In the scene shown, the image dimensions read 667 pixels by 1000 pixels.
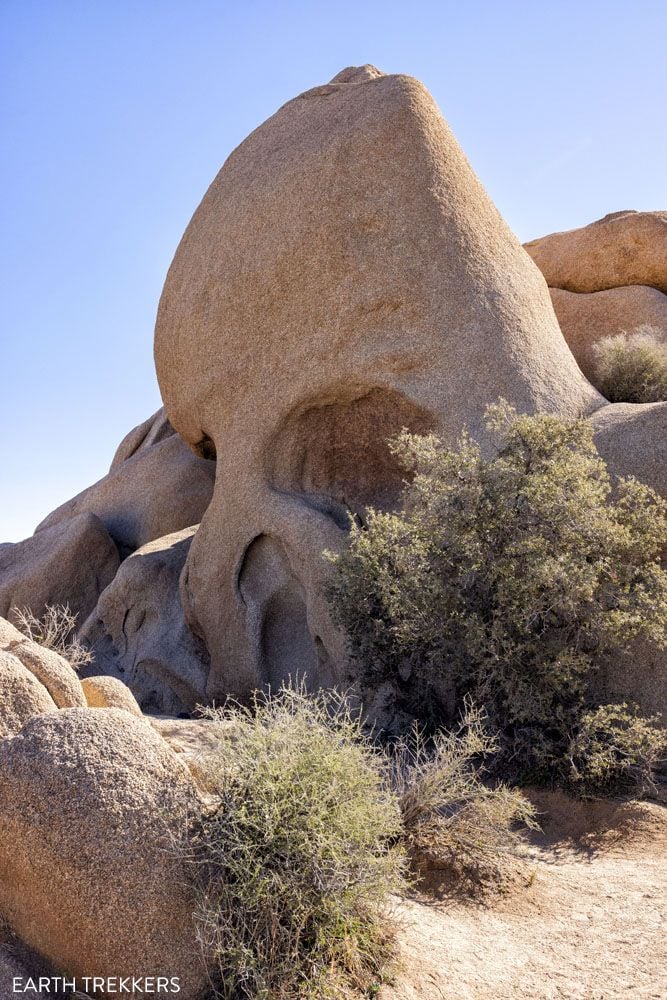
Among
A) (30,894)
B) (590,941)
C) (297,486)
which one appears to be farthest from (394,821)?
(297,486)

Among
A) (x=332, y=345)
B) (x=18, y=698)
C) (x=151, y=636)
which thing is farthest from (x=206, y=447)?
(x=18, y=698)

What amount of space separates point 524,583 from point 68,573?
30.0ft

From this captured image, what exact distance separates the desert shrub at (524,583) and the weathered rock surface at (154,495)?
7.60m

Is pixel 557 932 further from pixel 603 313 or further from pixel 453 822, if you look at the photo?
pixel 603 313

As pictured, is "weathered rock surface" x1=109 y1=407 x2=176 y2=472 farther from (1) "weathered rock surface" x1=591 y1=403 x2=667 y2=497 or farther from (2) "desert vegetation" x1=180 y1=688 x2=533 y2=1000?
(2) "desert vegetation" x1=180 y1=688 x2=533 y2=1000

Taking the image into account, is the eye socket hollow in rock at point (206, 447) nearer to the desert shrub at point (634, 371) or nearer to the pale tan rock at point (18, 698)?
the desert shrub at point (634, 371)

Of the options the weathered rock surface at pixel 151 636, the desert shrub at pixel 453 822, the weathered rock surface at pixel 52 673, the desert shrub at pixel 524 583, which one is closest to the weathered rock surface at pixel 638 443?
the desert shrub at pixel 524 583

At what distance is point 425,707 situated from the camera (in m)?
7.35

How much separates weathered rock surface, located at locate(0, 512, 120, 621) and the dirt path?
9.37m

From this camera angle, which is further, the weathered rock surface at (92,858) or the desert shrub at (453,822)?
the desert shrub at (453,822)

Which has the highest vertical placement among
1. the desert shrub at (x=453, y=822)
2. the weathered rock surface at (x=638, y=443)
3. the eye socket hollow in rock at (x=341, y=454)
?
the eye socket hollow in rock at (x=341, y=454)

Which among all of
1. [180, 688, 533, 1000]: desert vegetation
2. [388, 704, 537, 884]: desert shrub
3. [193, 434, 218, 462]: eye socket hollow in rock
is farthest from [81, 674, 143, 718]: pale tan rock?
[193, 434, 218, 462]: eye socket hollow in rock

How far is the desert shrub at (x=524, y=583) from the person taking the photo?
6.45m

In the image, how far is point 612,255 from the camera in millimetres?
16250
